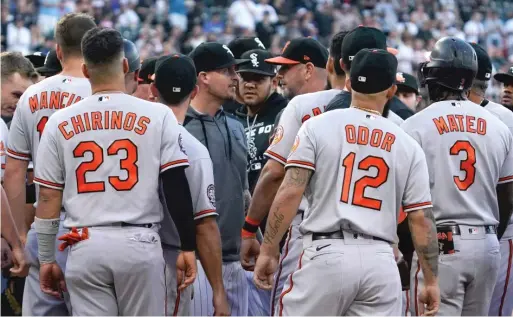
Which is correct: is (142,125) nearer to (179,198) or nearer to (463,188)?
(179,198)

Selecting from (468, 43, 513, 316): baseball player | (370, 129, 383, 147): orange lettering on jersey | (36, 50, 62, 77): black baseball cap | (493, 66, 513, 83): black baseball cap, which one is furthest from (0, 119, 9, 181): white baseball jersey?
(493, 66, 513, 83): black baseball cap

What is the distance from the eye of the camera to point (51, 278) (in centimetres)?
568

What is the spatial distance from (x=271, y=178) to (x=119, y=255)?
1291 millimetres

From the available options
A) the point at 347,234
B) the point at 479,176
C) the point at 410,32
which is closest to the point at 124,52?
the point at 347,234

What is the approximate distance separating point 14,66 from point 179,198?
279 centimetres

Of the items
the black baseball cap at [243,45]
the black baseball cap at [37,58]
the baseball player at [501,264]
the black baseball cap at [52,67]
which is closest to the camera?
the baseball player at [501,264]

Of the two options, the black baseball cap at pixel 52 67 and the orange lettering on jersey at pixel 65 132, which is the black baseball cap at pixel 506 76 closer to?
the black baseball cap at pixel 52 67

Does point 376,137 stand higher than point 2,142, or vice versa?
point 376,137

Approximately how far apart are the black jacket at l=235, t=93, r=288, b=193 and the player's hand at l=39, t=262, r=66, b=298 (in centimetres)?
248

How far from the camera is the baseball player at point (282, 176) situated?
6.35 meters

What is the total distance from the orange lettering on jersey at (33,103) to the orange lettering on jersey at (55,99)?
92mm

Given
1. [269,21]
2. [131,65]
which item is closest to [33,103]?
[131,65]

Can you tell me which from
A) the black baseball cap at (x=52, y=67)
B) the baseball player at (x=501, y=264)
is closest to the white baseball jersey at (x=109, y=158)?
the black baseball cap at (x=52, y=67)

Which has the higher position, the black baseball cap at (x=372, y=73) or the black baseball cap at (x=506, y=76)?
the black baseball cap at (x=372, y=73)
